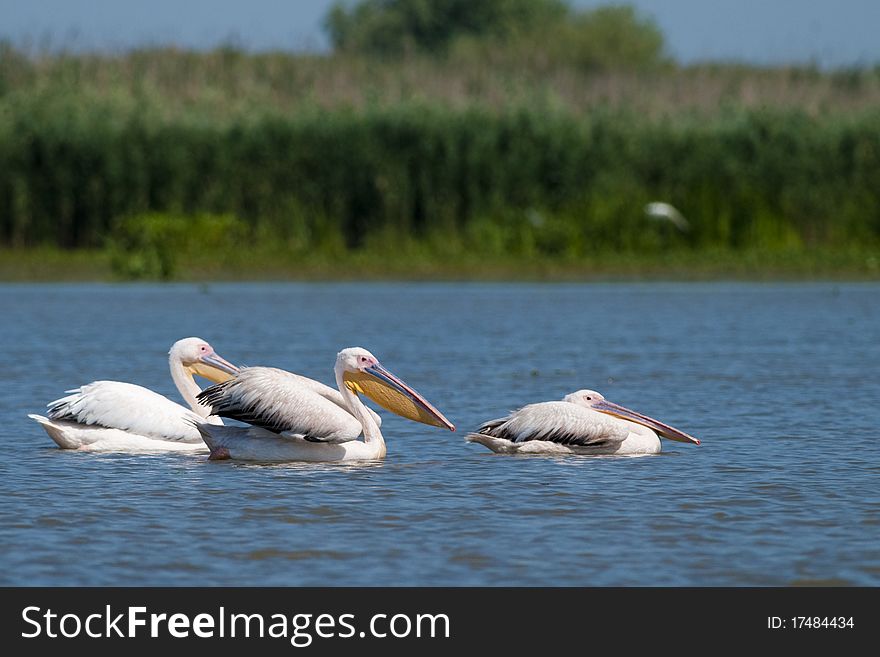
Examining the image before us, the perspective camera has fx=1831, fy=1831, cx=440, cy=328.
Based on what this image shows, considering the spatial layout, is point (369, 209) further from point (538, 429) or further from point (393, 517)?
point (393, 517)

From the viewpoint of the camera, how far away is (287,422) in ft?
30.2

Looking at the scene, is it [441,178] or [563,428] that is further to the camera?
[441,178]

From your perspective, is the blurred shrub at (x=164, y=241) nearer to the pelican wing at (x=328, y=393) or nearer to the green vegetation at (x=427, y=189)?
the green vegetation at (x=427, y=189)

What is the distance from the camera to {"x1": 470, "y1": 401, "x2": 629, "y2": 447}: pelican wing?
9.56 m

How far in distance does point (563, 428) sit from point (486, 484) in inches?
40.6

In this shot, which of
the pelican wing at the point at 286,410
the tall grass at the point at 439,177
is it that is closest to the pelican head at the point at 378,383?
the pelican wing at the point at 286,410

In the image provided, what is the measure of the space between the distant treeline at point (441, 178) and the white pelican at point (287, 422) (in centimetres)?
1642

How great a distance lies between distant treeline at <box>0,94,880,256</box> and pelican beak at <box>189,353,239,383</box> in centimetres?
1538

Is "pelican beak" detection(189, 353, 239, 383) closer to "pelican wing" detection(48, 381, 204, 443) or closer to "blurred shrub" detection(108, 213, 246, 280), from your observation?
"pelican wing" detection(48, 381, 204, 443)

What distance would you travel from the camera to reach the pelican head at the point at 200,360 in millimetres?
10375

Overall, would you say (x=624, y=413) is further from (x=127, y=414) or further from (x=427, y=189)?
(x=427, y=189)

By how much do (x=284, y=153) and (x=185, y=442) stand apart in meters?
16.9

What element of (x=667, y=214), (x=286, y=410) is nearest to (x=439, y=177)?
(x=667, y=214)
